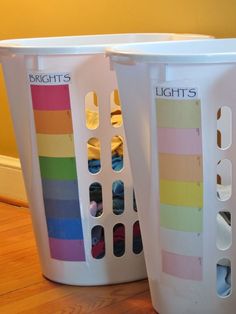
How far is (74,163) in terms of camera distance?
4.52 feet

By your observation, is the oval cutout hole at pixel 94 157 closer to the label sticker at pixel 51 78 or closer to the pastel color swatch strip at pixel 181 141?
the label sticker at pixel 51 78

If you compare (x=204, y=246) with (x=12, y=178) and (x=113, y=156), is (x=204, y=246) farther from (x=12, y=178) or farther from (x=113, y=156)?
(x=12, y=178)

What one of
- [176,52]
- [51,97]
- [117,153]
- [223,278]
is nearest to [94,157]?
[117,153]

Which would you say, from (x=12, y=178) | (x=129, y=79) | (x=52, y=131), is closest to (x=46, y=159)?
(x=52, y=131)

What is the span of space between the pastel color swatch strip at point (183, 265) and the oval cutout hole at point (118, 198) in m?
0.23

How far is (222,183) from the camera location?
54.8 inches

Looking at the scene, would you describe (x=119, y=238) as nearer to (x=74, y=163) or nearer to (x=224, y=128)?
(x=74, y=163)

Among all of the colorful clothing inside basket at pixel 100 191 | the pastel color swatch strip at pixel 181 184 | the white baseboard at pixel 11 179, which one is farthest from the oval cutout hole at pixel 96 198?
the white baseboard at pixel 11 179

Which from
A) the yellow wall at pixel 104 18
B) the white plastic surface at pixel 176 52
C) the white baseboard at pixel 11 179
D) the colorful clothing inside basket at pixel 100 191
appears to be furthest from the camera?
the white baseboard at pixel 11 179

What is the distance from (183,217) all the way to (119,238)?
0.32 metres

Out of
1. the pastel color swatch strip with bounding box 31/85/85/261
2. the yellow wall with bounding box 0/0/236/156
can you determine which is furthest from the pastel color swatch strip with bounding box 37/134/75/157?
the yellow wall with bounding box 0/0/236/156

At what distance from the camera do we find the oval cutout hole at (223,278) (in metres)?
1.22

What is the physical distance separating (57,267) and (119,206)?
0.20 m

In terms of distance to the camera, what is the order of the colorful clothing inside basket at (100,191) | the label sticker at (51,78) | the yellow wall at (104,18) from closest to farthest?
1. the label sticker at (51,78)
2. the colorful clothing inside basket at (100,191)
3. the yellow wall at (104,18)
